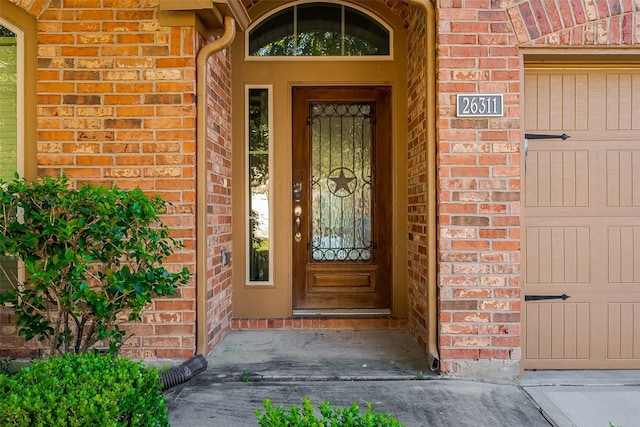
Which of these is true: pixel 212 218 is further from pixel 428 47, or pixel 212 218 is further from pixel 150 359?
pixel 428 47

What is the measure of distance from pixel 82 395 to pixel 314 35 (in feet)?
12.2

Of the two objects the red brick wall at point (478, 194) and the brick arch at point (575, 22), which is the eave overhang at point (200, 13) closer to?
the red brick wall at point (478, 194)

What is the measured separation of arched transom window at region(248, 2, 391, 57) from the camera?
4.50 m

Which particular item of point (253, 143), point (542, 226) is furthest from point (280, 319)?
point (542, 226)

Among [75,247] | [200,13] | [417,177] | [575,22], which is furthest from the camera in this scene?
[417,177]

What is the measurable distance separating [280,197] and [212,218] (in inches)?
36.0

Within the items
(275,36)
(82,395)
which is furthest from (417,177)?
(82,395)

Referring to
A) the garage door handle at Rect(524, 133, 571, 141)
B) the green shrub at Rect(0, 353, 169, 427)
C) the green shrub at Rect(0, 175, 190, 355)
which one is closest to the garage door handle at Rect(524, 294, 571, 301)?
the garage door handle at Rect(524, 133, 571, 141)

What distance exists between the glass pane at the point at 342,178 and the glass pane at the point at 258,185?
451 mm

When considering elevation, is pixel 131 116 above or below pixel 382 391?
above

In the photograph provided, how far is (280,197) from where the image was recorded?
449 centimetres

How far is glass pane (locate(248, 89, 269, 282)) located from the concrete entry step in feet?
2.12

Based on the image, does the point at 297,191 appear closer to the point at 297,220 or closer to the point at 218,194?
the point at 297,220

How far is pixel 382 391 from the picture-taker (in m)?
3.01
